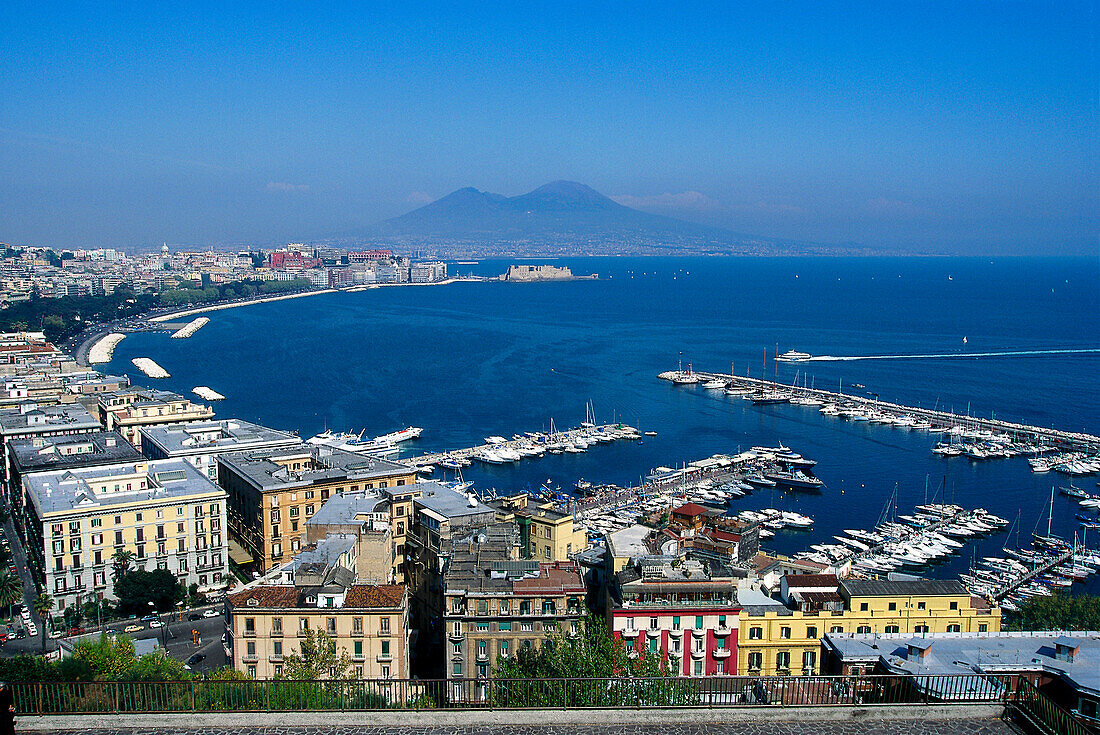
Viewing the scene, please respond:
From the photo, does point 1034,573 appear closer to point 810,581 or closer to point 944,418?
point 810,581

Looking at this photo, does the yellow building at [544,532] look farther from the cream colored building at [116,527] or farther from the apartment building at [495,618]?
the cream colored building at [116,527]

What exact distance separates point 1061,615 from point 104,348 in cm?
4759

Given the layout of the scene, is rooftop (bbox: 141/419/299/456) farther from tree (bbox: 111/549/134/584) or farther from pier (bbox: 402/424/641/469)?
pier (bbox: 402/424/641/469)

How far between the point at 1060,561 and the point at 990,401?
767 inches

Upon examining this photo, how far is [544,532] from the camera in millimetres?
12602

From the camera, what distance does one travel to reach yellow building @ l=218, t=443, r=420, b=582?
1466 centimetres

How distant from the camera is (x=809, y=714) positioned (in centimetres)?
455

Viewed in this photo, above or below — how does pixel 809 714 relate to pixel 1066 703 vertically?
above

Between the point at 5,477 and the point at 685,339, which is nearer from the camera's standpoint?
the point at 5,477

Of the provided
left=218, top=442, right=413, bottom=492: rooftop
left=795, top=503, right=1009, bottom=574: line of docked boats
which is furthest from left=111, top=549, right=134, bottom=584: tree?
left=795, top=503, right=1009, bottom=574: line of docked boats

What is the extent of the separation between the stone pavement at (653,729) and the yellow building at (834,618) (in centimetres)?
483

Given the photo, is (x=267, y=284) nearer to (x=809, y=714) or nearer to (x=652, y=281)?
(x=652, y=281)

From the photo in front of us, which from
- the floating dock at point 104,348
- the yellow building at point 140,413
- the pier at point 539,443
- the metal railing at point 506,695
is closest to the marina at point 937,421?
the pier at point 539,443

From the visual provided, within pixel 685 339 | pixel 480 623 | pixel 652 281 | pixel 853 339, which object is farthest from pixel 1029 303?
pixel 480 623
